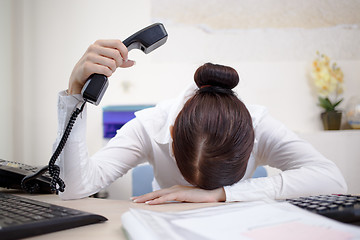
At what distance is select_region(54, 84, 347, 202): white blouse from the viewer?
85 centimetres

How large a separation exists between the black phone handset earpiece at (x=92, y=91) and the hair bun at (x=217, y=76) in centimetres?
15

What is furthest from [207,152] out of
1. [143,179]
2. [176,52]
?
[176,52]

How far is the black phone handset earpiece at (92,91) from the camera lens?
761 millimetres

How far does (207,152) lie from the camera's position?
0.80 m

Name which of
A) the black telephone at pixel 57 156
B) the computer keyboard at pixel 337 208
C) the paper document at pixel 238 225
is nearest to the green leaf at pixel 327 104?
the black telephone at pixel 57 156

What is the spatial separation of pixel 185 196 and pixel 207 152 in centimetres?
12

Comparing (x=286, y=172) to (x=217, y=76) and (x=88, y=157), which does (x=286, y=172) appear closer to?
(x=217, y=76)

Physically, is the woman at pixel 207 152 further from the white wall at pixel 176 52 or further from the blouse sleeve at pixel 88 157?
the white wall at pixel 176 52

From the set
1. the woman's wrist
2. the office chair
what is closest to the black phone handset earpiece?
the woman's wrist

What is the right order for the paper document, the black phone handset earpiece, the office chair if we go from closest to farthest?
Result: the paper document < the black phone handset earpiece < the office chair

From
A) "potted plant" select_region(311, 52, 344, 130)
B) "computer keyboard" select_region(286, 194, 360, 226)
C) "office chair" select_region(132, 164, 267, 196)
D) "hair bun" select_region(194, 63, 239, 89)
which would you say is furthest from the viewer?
"potted plant" select_region(311, 52, 344, 130)

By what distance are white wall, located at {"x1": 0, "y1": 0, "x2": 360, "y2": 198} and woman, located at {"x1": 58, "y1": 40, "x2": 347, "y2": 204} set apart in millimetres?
1320

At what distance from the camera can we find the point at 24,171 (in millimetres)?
938

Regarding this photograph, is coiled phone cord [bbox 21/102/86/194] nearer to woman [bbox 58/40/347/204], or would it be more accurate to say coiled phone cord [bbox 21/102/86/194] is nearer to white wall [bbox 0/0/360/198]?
woman [bbox 58/40/347/204]
